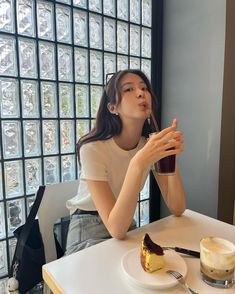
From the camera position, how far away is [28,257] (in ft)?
3.96

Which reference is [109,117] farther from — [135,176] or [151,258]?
[151,258]

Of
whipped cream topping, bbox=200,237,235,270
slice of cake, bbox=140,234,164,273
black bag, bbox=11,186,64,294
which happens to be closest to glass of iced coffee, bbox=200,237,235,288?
whipped cream topping, bbox=200,237,235,270

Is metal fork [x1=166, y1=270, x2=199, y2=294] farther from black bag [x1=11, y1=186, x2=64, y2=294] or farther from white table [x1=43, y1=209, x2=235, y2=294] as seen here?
black bag [x1=11, y1=186, x2=64, y2=294]

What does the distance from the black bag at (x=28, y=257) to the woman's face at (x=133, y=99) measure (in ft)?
1.84

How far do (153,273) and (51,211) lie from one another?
788mm

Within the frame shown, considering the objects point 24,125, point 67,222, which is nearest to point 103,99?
point 24,125

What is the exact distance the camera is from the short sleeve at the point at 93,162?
1.09 metres

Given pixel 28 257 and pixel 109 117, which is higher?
pixel 109 117

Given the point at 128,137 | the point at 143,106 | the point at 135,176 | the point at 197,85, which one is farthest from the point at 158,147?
the point at 197,85

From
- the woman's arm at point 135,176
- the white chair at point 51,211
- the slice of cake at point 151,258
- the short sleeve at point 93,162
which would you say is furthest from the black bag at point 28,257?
the slice of cake at point 151,258

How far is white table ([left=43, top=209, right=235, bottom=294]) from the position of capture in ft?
2.19

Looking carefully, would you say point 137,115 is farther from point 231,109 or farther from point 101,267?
point 231,109

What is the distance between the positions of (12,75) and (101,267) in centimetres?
111

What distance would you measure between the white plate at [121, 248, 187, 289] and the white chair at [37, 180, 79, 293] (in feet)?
2.13
